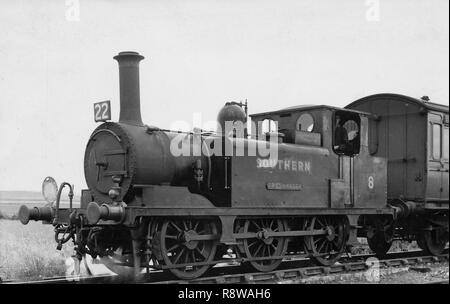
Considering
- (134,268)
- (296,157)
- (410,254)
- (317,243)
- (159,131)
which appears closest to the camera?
(134,268)

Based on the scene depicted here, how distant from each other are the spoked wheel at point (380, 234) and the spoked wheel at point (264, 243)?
122 inches

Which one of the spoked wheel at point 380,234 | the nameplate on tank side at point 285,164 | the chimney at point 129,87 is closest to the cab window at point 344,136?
the nameplate on tank side at point 285,164

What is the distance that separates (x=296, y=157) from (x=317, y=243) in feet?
6.85

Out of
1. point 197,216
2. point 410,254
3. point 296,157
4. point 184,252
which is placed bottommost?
point 410,254

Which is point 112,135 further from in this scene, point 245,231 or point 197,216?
point 245,231

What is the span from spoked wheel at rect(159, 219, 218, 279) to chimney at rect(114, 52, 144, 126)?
73.2 inches

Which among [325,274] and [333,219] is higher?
[333,219]

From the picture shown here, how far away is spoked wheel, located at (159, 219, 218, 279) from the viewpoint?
9336mm

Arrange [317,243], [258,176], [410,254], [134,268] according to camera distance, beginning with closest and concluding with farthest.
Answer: [134,268]
[258,176]
[317,243]
[410,254]

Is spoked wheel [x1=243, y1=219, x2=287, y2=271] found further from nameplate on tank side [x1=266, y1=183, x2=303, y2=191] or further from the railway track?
nameplate on tank side [x1=266, y1=183, x2=303, y2=191]

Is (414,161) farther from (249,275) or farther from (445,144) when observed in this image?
(249,275)

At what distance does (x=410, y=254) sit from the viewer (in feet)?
48.7

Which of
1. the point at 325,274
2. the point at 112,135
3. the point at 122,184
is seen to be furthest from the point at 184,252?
the point at 325,274

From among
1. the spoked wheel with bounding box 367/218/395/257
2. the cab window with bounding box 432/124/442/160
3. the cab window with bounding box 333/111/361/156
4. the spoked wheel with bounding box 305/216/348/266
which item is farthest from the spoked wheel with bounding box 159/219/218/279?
the cab window with bounding box 432/124/442/160
